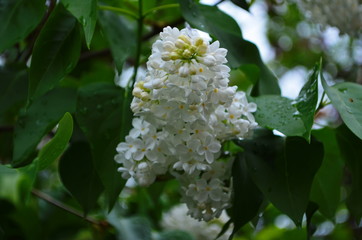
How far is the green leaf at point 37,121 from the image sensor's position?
108cm

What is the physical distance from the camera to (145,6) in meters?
1.47

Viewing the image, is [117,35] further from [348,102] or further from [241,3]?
[348,102]

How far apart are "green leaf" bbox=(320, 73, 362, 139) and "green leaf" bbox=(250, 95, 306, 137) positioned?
72 millimetres

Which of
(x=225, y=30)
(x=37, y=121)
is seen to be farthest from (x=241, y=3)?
(x=37, y=121)

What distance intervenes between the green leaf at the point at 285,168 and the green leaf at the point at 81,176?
32cm

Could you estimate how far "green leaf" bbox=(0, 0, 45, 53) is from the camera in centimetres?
109

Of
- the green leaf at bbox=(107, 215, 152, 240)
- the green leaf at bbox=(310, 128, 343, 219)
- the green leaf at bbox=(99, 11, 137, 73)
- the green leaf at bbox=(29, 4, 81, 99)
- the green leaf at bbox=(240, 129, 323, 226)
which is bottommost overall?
the green leaf at bbox=(107, 215, 152, 240)

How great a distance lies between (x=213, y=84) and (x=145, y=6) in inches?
26.9

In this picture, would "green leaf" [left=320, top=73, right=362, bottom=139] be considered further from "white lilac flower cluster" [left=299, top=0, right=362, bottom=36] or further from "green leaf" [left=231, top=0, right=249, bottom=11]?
"white lilac flower cluster" [left=299, top=0, right=362, bottom=36]

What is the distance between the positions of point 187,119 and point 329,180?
487 millimetres

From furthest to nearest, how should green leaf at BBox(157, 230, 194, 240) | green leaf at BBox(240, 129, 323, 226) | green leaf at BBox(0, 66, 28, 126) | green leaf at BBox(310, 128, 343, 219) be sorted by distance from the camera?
green leaf at BBox(157, 230, 194, 240)
green leaf at BBox(0, 66, 28, 126)
green leaf at BBox(310, 128, 343, 219)
green leaf at BBox(240, 129, 323, 226)

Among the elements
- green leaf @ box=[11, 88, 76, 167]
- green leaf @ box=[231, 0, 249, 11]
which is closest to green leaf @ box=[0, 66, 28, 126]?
green leaf @ box=[11, 88, 76, 167]

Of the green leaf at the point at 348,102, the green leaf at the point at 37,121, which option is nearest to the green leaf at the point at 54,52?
the green leaf at the point at 37,121

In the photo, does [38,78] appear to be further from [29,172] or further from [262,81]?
[262,81]
